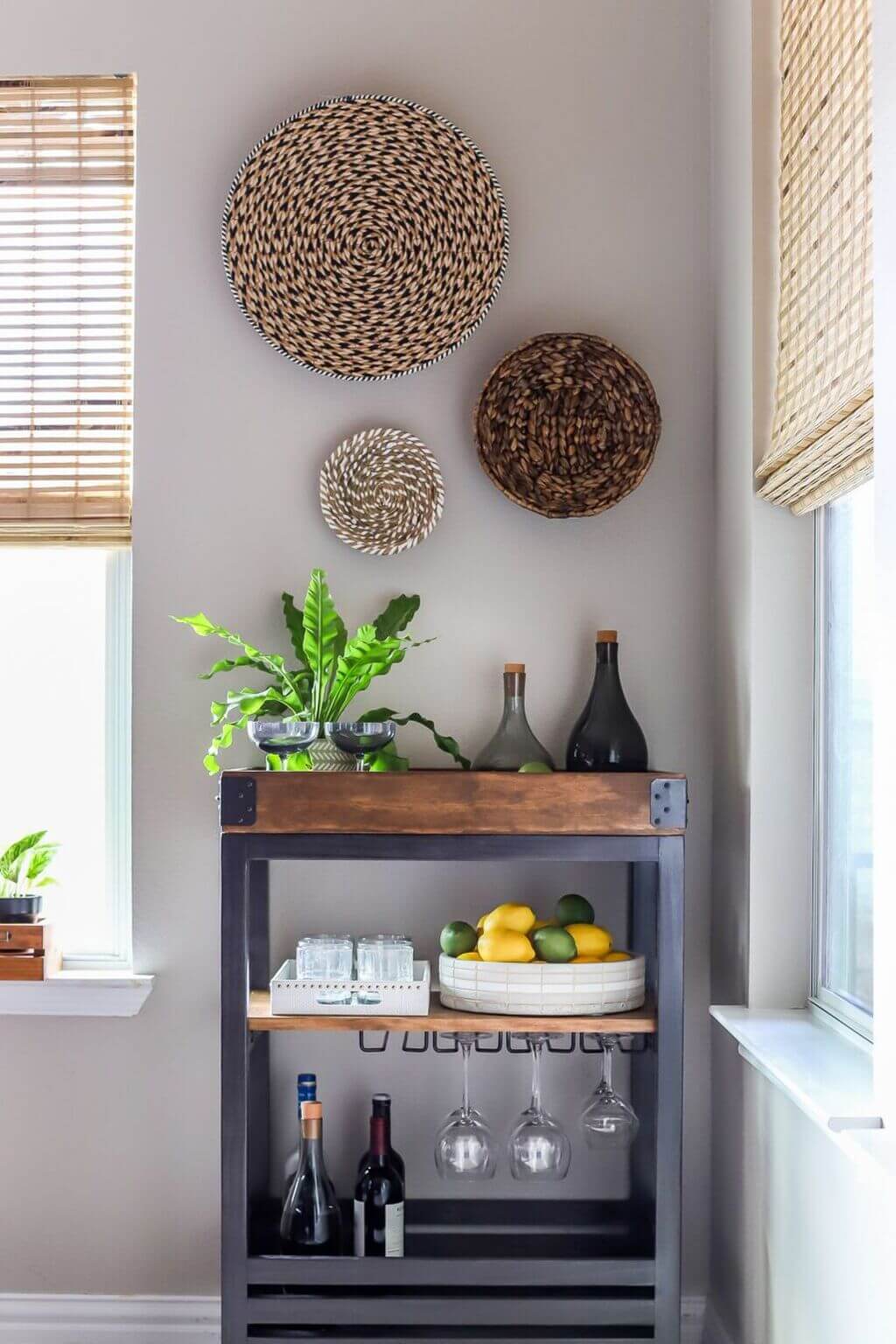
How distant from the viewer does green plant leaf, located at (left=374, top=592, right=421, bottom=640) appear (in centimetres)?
212

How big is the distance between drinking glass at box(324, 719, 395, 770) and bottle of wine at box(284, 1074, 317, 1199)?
20.2 inches

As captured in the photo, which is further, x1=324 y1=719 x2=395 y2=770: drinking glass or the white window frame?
the white window frame

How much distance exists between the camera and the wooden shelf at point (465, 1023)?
5.90 ft

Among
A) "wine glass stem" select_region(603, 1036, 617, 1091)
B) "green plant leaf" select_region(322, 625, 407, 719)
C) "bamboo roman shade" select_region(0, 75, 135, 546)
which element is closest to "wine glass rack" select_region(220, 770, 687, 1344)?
"wine glass stem" select_region(603, 1036, 617, 1091)

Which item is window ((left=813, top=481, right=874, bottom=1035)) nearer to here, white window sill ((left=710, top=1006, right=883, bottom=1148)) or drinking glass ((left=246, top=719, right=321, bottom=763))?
white window sill ((left=710, top=1006, right=883, bottom=1148))

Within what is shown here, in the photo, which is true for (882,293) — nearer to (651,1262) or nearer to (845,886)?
(845,886)

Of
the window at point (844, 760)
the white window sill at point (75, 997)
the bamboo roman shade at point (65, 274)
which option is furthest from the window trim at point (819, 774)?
the bamboo roman shade at point (65, 274)

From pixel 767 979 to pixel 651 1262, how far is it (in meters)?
0.44

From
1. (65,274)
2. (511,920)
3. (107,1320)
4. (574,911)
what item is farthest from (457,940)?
(65,274)

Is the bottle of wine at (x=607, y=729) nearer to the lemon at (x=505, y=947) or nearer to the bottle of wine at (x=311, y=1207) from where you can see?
the lemon at (x=505, y=947)

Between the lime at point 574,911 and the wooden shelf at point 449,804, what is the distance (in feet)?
0.73

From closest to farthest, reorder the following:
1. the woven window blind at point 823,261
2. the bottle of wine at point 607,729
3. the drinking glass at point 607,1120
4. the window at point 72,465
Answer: the woven window blind at point 823,261 < the drinking glass at point 607,1120 < the bottle of wine at point 607,729 < the window at point 72,465

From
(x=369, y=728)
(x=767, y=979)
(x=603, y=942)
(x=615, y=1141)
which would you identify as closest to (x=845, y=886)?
(x=767, y=979)

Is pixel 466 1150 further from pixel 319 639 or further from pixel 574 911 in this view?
pixel 319 639
